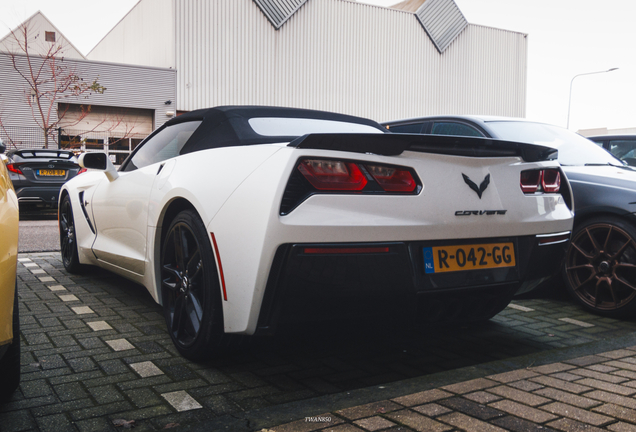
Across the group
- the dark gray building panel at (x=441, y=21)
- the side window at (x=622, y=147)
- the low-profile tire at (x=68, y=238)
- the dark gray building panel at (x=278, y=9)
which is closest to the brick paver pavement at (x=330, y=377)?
the low-profile tire at (x=68, y=238)

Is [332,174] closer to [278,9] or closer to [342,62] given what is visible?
[278,9]

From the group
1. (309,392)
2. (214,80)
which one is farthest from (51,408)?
(214,80)

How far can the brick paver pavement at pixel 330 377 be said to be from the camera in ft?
7.27

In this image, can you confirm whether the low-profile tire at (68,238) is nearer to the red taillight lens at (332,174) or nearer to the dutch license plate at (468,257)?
the red taillight lens at (332,174)

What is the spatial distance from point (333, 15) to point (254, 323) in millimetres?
31263

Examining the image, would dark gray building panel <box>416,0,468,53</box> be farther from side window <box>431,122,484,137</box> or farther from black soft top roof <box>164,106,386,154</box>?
black soft top roof <box>164,106,386,154</box>

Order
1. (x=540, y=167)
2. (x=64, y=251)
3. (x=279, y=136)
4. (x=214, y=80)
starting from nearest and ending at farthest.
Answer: (x=540, y=167) → (x=279, y=136) → (x=64, y=251) → (x=214, y=80)

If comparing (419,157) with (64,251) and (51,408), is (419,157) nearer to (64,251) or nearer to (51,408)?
(51,408)

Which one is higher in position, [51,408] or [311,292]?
[311,292]

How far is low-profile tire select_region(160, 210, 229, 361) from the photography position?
2.67 meters

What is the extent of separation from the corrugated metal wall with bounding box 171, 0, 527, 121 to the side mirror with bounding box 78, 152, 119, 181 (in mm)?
23816

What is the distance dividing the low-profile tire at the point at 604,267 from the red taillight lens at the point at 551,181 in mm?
1102

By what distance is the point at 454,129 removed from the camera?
5270mm

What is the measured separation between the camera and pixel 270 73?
29844mm
